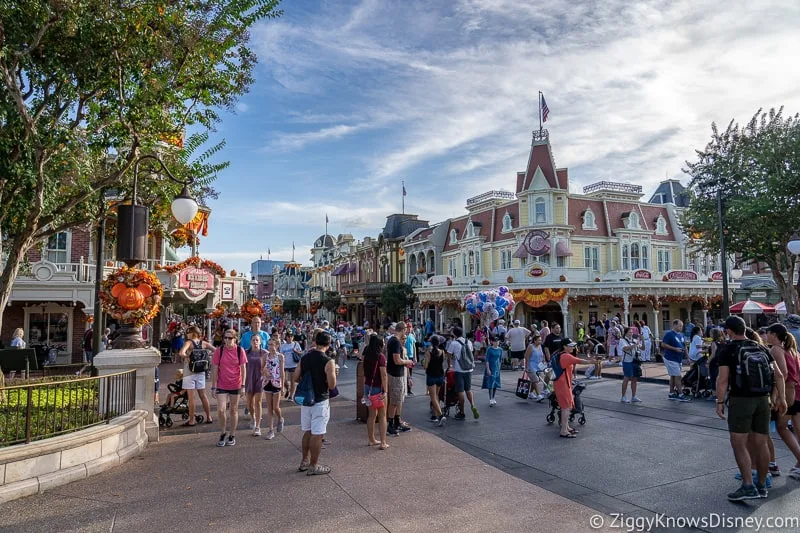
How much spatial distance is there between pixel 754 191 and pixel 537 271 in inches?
531

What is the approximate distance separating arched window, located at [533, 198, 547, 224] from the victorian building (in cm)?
6

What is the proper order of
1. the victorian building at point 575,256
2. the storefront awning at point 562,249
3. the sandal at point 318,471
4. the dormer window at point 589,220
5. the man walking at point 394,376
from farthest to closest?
the dormer window at point 589,220 < the storefront awning at point 562,249 < the victorian building at point 575,256 < the man walking at point 394,376 < the sandal at point 318,471

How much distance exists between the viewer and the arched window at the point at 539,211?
32.2 meters

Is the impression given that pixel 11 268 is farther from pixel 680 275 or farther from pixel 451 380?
pixel 680 275

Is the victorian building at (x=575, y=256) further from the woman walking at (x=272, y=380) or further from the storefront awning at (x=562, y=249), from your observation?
the woman walking at (x=272, y=380)

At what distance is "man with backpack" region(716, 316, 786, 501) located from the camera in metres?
5.36

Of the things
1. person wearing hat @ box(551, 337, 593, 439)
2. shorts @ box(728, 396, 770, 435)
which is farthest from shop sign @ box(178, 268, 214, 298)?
shorts @ box(728, 396, 770, 435)

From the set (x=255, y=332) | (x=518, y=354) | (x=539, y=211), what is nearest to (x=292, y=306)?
(x=539, y=211)

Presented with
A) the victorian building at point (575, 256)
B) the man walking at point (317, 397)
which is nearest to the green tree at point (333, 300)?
the victorian building at point (575, 256)

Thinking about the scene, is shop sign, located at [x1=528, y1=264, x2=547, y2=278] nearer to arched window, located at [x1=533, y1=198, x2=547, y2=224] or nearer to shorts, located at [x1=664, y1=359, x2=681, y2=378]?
arched window, located at [x1=533, y1=198, x2=547, y2=224]

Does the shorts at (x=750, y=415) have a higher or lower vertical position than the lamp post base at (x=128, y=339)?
lower

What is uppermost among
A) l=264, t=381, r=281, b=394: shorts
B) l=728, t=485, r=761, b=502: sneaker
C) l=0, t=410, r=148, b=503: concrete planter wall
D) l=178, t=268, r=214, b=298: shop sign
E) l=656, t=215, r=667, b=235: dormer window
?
l=656, t=215, r=667, b=235: dormer window

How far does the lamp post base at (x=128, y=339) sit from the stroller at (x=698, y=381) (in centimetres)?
1166

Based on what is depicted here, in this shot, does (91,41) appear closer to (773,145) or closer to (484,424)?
(484,424)
